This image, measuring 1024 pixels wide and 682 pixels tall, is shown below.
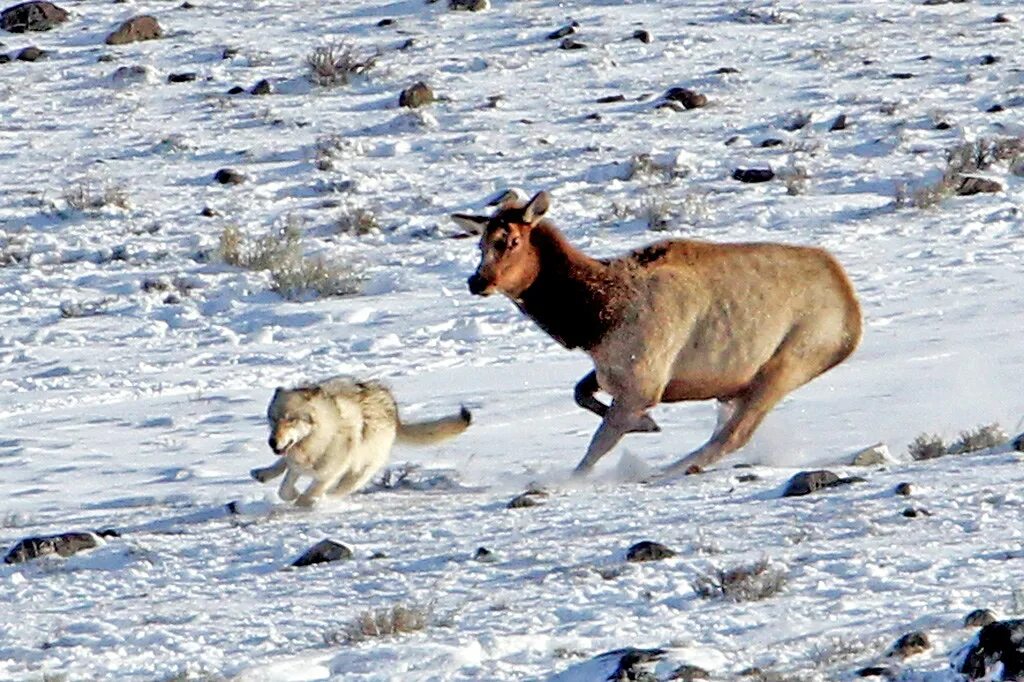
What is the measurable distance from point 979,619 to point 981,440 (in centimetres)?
368

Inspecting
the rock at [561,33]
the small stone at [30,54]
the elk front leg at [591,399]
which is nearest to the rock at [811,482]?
the elk front leg at [591,399]

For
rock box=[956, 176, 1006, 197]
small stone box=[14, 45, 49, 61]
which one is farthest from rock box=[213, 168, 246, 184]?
rock box=[956, 176, 1006, 197]

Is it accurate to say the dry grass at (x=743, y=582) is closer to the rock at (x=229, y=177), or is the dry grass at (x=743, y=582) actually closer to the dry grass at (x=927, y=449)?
the dry grass at (x=927, y=449)

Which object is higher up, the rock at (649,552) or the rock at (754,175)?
the rock at (649,552)

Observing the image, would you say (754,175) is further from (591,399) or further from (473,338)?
(591,399)

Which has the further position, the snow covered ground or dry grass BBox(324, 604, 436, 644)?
the snow covered ground

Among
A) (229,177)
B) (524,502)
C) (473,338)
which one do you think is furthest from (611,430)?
(229,177)

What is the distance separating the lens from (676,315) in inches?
402

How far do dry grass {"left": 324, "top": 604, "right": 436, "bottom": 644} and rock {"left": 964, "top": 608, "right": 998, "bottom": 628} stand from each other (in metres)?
1.70

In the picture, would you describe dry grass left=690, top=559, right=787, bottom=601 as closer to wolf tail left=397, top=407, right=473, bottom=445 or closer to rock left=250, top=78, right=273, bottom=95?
wolf tail left=397, top=407, right=473, bottom=445

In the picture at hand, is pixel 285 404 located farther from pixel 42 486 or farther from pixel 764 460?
pixel 764 460

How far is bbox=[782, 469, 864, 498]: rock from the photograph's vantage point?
27.8 ft

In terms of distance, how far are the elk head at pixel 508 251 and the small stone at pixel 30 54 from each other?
Result: 12806 millimetres

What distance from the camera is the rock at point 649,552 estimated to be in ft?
24.4
